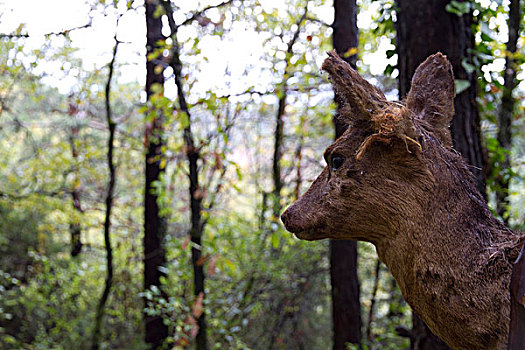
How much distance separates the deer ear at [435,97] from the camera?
1820mm

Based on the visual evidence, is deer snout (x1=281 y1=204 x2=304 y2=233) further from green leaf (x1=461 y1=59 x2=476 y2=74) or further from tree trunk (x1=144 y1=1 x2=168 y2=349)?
tree trunk (x1=144 y1=1 x2=168 y2=349)

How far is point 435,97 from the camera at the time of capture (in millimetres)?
1850

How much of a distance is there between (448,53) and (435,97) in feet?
4.00

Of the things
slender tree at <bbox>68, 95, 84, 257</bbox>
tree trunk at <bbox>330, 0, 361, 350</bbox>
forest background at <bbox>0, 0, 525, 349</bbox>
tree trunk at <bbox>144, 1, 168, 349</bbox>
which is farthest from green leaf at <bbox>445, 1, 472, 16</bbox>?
slender tree at <bbox>68, 95, 84, 257</bbox>

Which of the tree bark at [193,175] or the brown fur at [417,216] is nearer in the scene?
the brown fur at [417,216]

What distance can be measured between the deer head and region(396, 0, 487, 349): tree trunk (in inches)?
45.2

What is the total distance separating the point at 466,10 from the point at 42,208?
7248 mm

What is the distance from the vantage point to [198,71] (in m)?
4.69

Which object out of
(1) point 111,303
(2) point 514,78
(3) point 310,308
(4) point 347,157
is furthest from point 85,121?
(4) point 347,157

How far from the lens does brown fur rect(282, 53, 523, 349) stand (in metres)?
1.51

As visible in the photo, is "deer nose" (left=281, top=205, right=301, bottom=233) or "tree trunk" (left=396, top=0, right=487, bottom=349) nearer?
"deer nose" (left=281, top=205, right=301, bottom=233)

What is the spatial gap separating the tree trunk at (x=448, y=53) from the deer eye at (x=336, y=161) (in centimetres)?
135

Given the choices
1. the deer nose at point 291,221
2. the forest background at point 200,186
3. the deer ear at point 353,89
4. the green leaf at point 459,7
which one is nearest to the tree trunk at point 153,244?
the forest background at point 200,186

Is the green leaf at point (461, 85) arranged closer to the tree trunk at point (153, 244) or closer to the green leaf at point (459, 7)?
the green leaf at point (459, 7)
